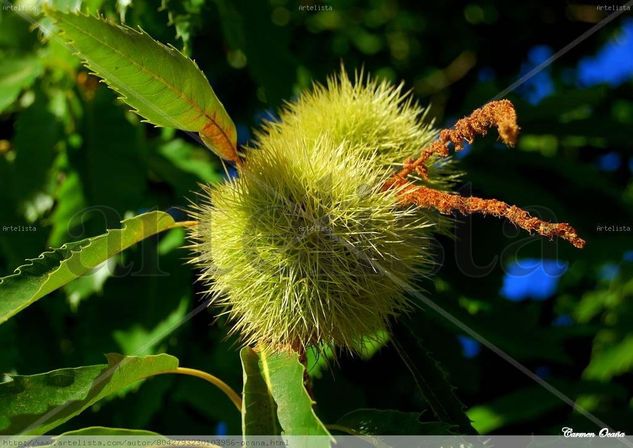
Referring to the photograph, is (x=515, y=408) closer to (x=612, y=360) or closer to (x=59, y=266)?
(x=612, y=360)

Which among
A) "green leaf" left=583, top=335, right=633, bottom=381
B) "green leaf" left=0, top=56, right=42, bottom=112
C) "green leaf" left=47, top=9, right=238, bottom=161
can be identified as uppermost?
"green leaf" left=0, top=56, right=42, bottom=112
